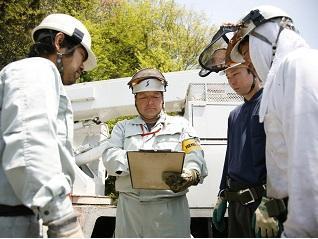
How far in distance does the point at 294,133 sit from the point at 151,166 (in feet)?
5.71

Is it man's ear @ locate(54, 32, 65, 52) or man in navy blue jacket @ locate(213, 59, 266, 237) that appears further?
man in navy blue jacket @ locate(213, 59, 266, 237)

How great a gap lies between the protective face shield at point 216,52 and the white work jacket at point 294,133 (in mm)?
1139

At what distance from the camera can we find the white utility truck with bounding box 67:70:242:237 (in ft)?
17.0

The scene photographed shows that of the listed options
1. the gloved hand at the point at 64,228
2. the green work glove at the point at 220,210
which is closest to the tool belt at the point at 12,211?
the gloved hand at the point at 64,228

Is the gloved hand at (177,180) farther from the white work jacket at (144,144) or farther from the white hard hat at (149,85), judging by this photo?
the white hard hat at (149,85)

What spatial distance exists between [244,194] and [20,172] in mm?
1792

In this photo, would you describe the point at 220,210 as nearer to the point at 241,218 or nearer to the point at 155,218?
the point at 241,218

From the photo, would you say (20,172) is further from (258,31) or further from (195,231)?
(195,231)

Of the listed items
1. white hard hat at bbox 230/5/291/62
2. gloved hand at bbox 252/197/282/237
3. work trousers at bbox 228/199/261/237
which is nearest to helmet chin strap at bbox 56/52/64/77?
white hard hat at bbox 230/5/291/62

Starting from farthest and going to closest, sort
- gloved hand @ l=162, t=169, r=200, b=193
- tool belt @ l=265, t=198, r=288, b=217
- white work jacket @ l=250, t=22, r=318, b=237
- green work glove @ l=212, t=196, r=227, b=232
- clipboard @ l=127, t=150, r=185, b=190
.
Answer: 1. green work glove @ l=212, t=196, r=227, b=232
2. gloved hand @ l=162, t=169, r=200, b=193
3. clipboard @ l=127, t=150, r=185, b=190
4. tool belt @ l=265, t=198, r=288, b=217
5. white work jacket @ l=250, t=22, r=318, b=237

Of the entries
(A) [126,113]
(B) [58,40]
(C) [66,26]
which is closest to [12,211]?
(B) [58,40]

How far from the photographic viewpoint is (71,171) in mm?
2154

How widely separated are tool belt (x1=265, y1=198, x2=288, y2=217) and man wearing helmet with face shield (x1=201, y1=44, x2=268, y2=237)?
77 cm

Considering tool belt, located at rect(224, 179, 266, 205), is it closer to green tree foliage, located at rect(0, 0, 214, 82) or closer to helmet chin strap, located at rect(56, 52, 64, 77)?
helmet chin strap, located at rect(56, 52, 64, 77)
